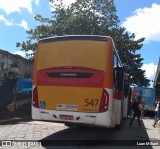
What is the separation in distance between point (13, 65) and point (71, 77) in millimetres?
14815

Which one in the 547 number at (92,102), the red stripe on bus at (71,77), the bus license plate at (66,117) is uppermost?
the red stripe on bus at (71,77)

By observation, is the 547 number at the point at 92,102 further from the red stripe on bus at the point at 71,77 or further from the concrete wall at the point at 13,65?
the concrete wall at the point at 13,65

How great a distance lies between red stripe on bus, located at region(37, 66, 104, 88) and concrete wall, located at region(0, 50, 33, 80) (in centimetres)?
1228

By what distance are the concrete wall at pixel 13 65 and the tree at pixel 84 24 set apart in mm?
9746

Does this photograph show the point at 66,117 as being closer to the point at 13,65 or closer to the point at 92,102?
the point at 92,102

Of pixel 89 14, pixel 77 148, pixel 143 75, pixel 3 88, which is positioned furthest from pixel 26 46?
pixel 77 148

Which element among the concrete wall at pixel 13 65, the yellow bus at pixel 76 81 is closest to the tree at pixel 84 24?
the concrete wall at pixel 13 65

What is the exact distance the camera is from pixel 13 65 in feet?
84.1

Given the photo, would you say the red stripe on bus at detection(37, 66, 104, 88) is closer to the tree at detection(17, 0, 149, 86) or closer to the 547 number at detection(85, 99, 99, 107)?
the 547 number at detection(85, 99, 99, 107)

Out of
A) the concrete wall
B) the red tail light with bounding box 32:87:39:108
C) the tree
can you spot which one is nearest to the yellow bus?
the red tail light with bounding box 32:87:39:108

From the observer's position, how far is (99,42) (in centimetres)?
1155

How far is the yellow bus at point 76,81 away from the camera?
1116 cm

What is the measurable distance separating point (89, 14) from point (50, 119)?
93.9 feet

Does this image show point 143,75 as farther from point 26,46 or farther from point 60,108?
point 60,108
